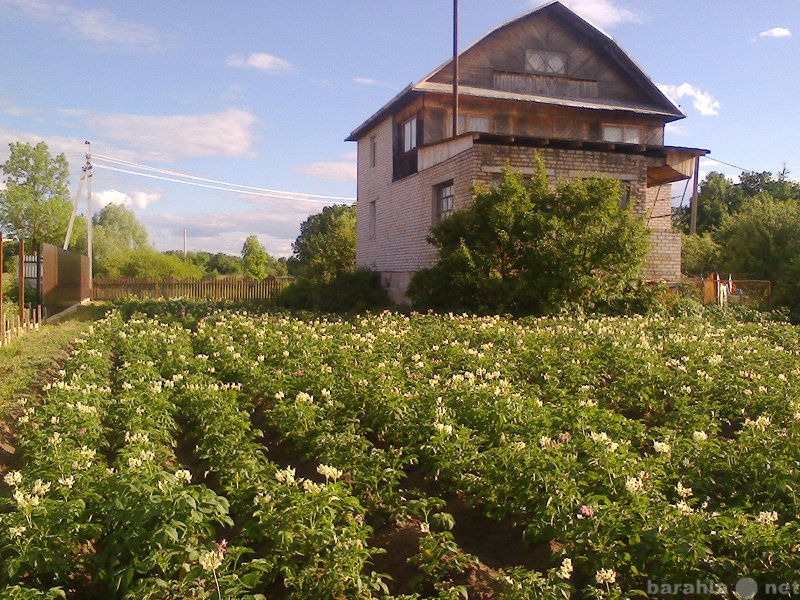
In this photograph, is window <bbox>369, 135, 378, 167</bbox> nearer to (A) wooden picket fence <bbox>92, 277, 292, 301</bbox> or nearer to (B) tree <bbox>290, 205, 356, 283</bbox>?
(B) tree <bbox>290, 205, 356, 283</bbox>

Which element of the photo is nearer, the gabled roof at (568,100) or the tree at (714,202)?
the gabled roof at (568,100)

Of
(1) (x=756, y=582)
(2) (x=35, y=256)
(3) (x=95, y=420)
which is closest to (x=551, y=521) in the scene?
(1) (x=756, y=582)

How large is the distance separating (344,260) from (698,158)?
2443cm

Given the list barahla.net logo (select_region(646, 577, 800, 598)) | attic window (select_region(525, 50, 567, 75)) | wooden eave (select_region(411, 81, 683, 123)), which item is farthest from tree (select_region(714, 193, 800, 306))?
barahla.net logo (select_region(646, 577, 800, 598))

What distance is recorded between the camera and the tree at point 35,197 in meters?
46.2

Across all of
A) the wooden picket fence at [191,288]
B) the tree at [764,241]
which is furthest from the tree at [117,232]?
the tree at [764,241]

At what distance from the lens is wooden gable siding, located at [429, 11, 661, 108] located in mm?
26203

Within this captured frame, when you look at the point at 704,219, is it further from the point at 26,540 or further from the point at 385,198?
the point at 26,540

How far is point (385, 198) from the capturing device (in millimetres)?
27078

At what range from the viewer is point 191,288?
3528 cm

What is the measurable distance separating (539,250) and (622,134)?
12.3 meters

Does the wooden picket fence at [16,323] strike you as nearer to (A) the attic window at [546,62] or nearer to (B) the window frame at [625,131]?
(A) the attic window at [546,62]

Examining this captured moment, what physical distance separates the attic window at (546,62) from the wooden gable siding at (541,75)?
147mm

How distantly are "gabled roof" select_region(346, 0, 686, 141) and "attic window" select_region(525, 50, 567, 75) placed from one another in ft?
3.94
